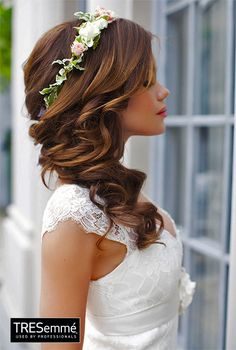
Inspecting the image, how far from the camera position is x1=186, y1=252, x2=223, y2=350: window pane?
2.55 metres

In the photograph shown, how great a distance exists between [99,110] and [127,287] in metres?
0.47

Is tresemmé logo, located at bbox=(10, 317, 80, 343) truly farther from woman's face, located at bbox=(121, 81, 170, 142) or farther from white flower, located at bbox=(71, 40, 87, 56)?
white flower, located at bbox=(71, 40, 87, 56)

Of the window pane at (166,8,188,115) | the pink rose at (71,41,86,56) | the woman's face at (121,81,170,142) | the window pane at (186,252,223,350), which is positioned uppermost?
the window pane at (166,8,188,115)

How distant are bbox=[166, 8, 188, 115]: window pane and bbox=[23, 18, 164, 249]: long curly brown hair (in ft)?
4.59

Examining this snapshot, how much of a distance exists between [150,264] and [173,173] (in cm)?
155

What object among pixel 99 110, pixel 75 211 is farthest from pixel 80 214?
pixel 99 110

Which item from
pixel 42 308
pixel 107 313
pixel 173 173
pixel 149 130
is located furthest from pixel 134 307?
pixel 173 173

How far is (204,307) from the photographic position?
2.66 m

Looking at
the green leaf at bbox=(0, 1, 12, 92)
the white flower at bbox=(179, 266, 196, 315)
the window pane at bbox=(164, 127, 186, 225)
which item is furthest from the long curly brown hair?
the green leaf at bbox=(0, 1, 12, 92)

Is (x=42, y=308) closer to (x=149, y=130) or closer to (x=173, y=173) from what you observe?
(x=149, y=130)

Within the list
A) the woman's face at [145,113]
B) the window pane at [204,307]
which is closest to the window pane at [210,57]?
the window pane at [204,307]

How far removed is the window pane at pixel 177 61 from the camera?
2.70 metres

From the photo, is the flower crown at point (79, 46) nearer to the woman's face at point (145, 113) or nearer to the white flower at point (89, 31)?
the white flower at point (89, 31)

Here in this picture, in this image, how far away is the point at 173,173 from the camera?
9.32 feet
